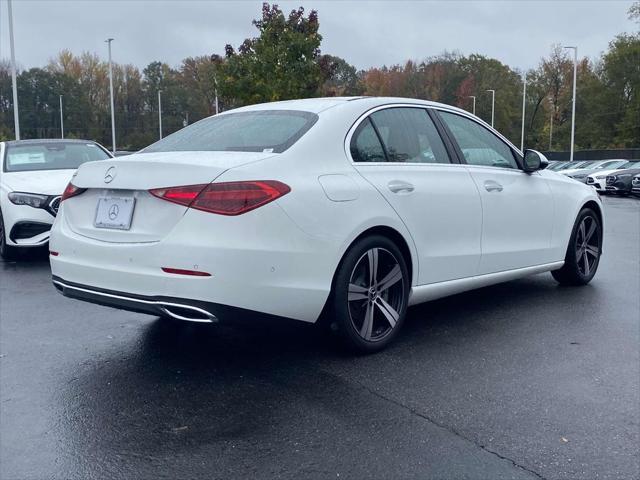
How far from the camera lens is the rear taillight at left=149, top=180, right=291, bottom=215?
3625 millimetres

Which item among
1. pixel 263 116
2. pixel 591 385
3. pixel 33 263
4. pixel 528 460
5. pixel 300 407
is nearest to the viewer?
pixel 528 460

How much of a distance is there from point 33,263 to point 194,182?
5.14 metres

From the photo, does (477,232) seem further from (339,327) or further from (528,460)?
(528,460)

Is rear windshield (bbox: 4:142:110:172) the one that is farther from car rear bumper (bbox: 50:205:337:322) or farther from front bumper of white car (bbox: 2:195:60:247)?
car rear bumper (bbox: 50:205:337:322)

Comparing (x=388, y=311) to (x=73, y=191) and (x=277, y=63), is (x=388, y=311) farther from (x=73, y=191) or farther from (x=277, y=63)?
(x=277, y=63)

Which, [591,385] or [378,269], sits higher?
[378,269]

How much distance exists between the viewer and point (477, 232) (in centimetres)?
516

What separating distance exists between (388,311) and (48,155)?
6.48m

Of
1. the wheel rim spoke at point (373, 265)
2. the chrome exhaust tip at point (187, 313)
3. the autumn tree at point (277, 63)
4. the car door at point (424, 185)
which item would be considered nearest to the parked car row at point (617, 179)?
the autumn tree at point (277, 63)

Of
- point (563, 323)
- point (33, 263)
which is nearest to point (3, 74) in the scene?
point (33, 263)

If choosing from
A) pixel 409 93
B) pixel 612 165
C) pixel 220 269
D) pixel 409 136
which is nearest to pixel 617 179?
pixel 612 165

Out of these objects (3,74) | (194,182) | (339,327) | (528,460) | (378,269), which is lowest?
(528,460)

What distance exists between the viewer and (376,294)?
4.35 metres

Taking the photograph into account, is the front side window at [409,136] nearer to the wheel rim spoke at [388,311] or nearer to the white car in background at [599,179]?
the wheel rim spoke at [388,311]
